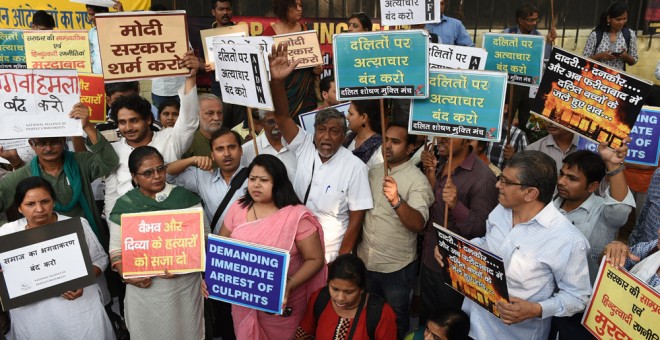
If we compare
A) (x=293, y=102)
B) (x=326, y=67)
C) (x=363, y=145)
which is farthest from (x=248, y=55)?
(x=326, y=67)

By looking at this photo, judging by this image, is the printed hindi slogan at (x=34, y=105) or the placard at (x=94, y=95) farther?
the placard at (x=94, y=95)

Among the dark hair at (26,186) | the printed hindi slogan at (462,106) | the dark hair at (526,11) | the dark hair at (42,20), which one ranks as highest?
the dark hair at (526,11)

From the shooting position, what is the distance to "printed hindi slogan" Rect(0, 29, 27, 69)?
7406 mm

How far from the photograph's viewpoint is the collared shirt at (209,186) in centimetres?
470

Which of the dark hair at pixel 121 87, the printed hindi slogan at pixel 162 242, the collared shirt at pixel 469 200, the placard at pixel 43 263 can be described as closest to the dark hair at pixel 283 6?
the dark hair at pixel 121 87

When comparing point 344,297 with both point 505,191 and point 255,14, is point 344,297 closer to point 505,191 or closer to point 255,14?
point 505,191

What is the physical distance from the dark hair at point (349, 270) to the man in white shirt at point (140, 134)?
182 centimetres

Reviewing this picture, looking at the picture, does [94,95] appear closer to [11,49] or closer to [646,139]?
[11,49]

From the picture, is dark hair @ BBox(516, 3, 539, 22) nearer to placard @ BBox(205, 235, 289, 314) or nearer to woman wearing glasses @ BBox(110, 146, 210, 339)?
woman wearing glasses @ BBox(110, 146, 210, 339)

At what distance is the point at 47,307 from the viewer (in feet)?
13.7

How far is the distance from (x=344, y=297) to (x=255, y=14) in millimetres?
6978

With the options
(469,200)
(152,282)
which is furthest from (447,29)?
(152,282)

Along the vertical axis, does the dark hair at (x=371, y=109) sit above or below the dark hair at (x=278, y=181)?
above

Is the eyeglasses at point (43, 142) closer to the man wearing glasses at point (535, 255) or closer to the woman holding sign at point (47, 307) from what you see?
the woman holding sign at point (47, 307)
